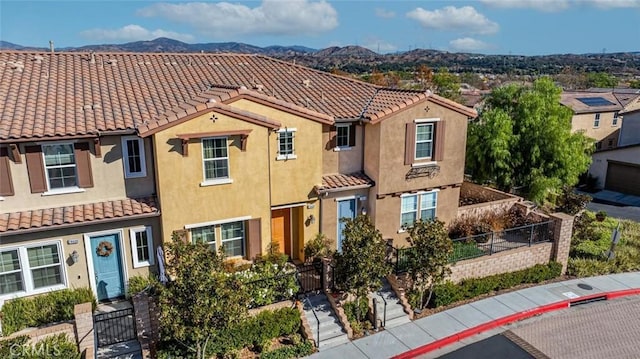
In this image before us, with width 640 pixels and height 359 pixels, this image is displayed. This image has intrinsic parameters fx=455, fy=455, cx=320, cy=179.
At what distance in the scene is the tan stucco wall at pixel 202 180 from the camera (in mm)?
14742

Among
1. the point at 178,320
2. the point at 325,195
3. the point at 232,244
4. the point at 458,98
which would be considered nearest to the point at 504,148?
the point at 325,195

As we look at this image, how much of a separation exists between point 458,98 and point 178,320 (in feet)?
170

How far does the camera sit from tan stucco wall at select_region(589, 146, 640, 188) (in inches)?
1439

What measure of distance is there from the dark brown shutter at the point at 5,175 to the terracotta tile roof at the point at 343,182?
397 inches

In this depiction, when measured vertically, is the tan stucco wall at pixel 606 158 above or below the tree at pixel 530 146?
below

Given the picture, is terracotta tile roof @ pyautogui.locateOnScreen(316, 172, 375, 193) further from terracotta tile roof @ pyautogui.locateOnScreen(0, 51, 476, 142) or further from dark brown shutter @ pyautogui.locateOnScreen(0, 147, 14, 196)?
dark brown shutter @ pyautogui.locateOnScreen(0, 147, 14, 196)

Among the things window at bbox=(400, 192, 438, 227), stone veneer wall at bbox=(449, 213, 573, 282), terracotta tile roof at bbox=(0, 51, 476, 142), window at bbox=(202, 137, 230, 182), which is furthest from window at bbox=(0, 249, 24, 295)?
stone veneer wall at bbox=(449, 213, 573, 282)

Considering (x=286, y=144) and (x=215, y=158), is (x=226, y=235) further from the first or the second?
(x=286, y=144)

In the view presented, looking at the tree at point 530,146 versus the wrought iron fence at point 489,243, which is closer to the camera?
the wrought iron fence at point 489,243

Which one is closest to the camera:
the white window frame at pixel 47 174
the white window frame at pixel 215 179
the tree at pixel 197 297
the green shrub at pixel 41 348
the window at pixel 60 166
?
the tree at pixel 197 297

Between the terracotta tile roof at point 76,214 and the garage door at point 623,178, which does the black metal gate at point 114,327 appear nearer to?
the terracotta tile roof at point 76,214

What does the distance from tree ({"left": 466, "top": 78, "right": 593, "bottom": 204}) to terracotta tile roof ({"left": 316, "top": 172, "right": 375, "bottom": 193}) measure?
10111 mm

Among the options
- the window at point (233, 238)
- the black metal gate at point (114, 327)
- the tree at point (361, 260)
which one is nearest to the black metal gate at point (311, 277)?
the tree at point (361, 260)

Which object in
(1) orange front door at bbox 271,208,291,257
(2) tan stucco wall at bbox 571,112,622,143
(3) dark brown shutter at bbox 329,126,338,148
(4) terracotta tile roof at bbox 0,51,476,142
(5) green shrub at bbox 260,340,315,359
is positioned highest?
(4) terracotta tile roof at bbox 0,51,476,142
